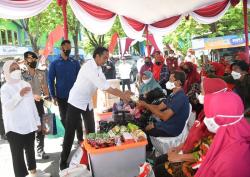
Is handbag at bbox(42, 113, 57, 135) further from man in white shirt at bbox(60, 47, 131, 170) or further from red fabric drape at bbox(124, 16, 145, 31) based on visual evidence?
red fabric drape at bbox(124, 16, 145, 31)

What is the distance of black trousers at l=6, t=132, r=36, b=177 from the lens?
3753 mm

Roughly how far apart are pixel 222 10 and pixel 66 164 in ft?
22.2

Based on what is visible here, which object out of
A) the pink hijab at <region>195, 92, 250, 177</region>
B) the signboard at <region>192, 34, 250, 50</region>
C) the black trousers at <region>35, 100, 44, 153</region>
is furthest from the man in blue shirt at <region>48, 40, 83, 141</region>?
the signboard at <region>192, 34, 250, 50</region>

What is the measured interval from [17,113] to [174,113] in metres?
1.89

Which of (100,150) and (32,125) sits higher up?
(32,125)

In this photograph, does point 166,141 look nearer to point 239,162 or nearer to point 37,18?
point 239,162

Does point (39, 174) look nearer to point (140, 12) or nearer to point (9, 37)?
point (140, 12)

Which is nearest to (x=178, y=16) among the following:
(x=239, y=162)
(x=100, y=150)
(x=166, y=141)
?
(x=166, y=141)

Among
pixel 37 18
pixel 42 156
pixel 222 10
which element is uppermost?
pixel 37 18

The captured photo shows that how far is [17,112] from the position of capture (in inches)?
147

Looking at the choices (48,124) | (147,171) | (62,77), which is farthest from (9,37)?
(147,171)

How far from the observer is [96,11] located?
280 inches

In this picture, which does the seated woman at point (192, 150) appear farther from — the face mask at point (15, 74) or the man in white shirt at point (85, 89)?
the face mask at point (15, 74)

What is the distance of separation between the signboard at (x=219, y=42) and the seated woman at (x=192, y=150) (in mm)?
16824
